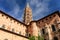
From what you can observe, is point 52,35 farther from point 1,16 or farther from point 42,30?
point 1,16

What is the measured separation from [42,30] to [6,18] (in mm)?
10191

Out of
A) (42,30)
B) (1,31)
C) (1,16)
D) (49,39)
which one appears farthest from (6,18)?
(49,39)

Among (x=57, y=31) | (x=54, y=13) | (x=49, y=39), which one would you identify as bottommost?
(x=49, y=39)

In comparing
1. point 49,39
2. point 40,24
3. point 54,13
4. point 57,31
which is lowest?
point 49,39

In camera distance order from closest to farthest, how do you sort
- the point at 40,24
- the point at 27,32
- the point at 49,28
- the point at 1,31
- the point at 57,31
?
the point at 1,31 < the point at 57,31 < the point at 49,28 < the point at 40,24 < the point at 27,32

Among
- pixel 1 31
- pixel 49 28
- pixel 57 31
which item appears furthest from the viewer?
pixel 49 28

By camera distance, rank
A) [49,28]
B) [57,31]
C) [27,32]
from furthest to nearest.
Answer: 1. [27,32]
2. [49,28]
3. [57,31]

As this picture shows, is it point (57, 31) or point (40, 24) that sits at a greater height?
point (40, 24)

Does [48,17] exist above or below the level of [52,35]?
above

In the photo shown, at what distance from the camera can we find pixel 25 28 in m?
30.1

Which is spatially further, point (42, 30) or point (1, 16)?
point (42, 30)

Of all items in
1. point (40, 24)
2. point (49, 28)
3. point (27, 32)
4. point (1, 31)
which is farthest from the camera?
point (27, 32)

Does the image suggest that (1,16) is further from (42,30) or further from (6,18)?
(42,30)

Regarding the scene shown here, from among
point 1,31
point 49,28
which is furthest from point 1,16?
point 49,28
